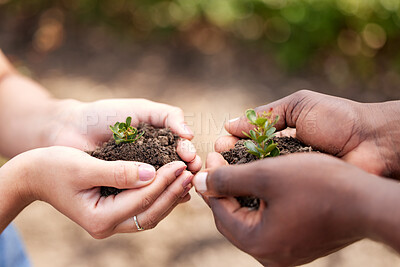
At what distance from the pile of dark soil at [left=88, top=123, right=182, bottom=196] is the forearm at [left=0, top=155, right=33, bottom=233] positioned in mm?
399

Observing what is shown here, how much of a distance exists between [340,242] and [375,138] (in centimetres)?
83

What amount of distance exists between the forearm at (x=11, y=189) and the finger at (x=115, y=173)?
1.17 feet

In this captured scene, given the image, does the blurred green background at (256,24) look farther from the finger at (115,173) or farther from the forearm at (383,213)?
the forearm at (383,213)

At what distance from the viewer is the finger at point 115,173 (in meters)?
2.00

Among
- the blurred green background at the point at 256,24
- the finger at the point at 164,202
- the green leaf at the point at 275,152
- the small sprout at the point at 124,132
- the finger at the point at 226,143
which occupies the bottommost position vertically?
the finger at the point at 164,202

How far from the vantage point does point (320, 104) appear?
2.28m

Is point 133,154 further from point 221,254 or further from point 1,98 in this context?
point 221,254

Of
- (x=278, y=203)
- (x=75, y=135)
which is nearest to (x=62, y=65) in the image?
(x=75, y=135)

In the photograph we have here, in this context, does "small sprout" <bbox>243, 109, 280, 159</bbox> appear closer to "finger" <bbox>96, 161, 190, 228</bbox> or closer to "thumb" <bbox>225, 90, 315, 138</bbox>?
"thumb" <bbox>225, 90, 315, 138</bbox>

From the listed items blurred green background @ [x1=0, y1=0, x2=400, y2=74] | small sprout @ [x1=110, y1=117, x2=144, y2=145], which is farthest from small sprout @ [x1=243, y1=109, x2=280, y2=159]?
blurred green background @ [x1=0, y1=0, x2=400, y2=74]

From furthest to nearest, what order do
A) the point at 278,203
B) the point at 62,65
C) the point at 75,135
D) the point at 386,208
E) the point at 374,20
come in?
the point at 62,65, the point at 374,20, the point at 75,135, the point at 278,203, the point at 386,208

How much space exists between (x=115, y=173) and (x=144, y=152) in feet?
0.93

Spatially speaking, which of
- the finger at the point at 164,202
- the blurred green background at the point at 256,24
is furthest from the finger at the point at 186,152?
the blurred green background at the point at 256,24

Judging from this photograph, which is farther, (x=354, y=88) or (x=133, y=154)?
(x=354, y=88)
